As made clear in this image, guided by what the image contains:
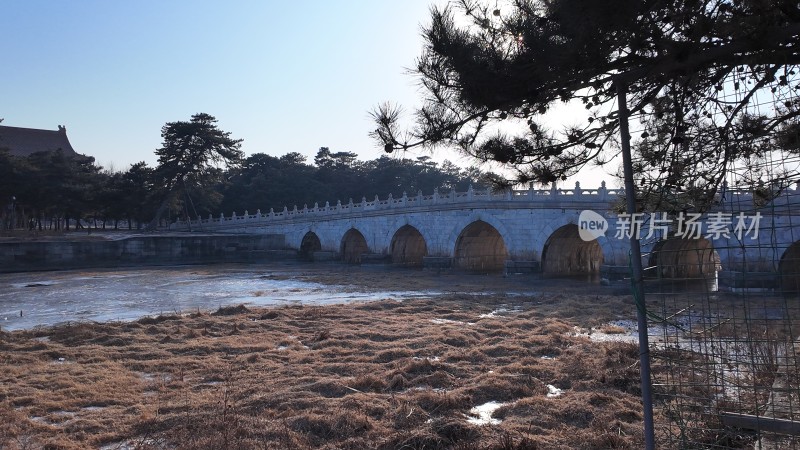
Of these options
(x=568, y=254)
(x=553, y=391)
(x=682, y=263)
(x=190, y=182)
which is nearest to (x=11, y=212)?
(x=190, y=182)

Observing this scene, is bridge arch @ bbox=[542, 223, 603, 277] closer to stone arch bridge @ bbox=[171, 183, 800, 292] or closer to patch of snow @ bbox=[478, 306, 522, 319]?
stone arch bridge @ bbox=[171, 183, 800, 292]

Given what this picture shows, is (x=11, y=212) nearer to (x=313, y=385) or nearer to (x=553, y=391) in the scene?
(x=313, y=385)

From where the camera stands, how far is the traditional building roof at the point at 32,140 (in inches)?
1802

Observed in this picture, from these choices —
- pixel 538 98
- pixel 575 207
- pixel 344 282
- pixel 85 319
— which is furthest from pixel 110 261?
pixel 538 98

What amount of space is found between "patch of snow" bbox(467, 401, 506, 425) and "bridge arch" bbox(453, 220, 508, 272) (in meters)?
22.3

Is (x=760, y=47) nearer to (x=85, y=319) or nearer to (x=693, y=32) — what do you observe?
(x=693, y=32)

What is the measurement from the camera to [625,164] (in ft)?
12.0

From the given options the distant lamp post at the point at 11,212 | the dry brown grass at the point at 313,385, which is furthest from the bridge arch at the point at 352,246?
the dry brown grass at the point at 313,385

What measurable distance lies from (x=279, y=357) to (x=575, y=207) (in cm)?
1786

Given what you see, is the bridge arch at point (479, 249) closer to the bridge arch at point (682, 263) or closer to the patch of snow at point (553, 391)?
the bridge arch at point (682, 263)

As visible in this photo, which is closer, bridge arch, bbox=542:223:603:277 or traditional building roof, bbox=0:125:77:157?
bridge arch, bbox=542:223:603:277

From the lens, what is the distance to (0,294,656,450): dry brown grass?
5.33 metres

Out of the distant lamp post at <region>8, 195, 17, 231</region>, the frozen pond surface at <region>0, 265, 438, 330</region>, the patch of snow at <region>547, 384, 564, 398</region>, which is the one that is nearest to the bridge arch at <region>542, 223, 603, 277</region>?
the frozen pond surface at <region>0, 265, 438, 330</region>

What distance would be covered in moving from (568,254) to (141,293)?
711 inches
